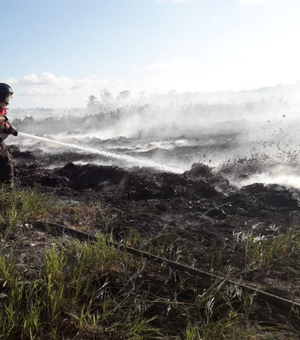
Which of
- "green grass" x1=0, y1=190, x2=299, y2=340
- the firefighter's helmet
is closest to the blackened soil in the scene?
"green grass" x1=0, y1=190, x2=299, y2=340

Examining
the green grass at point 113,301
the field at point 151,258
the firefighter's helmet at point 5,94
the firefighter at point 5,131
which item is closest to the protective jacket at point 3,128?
the firefighter at point 5,131

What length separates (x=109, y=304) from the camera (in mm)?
2430

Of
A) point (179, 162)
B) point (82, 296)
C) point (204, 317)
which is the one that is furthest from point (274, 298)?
point (179, 162)

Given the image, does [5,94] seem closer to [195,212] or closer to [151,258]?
[195,212]

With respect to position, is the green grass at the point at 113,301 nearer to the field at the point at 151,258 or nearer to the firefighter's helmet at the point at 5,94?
the field at the point at 151,258

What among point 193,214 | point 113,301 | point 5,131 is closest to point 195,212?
point 193,214

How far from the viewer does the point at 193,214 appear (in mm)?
5363

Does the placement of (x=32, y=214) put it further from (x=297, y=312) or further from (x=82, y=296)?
(x=297, y=312)

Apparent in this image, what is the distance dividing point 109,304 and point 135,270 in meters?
0.65

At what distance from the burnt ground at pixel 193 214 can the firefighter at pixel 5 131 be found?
84cm

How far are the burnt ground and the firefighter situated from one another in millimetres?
841

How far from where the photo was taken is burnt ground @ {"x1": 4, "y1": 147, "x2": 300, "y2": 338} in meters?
3.34

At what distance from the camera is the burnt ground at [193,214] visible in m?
3.34

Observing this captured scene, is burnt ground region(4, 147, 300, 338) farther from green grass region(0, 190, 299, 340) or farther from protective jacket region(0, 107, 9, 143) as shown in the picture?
protective jacket region(0, 107, 9, 143)
